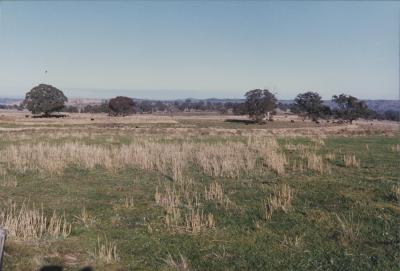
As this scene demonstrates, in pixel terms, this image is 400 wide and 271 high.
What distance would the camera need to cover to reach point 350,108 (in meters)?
96.2

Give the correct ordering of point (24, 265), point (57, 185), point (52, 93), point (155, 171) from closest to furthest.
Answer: point (24, 265) → point (57, 185) → point (155, 171) → point (52, 93)

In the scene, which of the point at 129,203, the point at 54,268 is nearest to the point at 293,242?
the point at 54,268

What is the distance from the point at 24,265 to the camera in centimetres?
828

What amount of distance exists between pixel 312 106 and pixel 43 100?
200 ft

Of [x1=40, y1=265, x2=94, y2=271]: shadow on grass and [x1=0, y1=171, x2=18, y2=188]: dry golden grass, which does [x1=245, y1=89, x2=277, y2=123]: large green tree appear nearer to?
[x1=0, y1=171, x2=18, y2=188]: dry golden grass

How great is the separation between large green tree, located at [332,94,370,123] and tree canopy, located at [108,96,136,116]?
171 ft

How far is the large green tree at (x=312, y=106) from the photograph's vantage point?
102m

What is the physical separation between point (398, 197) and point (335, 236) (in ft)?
14.8

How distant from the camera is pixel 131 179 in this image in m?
18.2

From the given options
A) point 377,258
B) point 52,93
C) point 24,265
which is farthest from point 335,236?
point 52,93

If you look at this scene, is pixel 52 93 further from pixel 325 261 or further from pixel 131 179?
pixel 325 261

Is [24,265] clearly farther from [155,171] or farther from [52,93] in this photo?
[52,93]

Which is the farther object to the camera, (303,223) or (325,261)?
(303,223)

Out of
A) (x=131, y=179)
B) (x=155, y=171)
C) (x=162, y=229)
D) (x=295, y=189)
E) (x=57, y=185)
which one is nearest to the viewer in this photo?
(x=162, y=229)
